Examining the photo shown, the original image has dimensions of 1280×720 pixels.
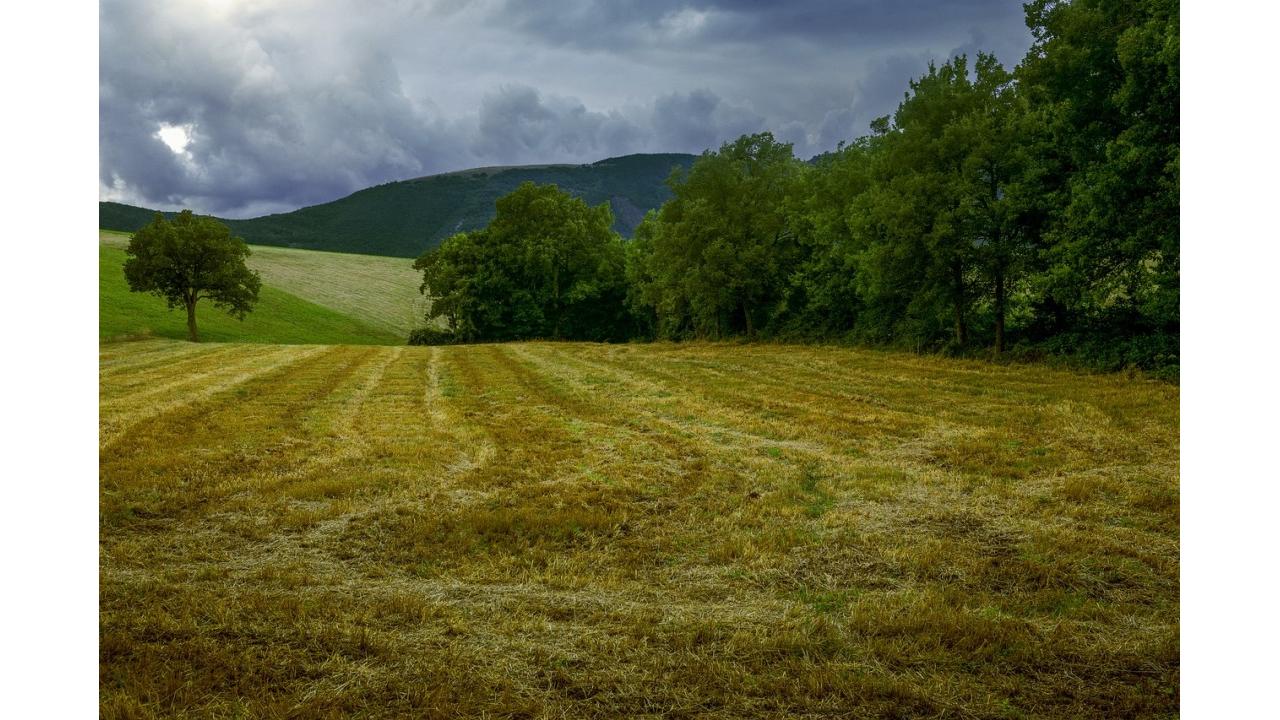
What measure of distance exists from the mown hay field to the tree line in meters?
6.64

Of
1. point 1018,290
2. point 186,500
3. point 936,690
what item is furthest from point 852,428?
point 1018,290

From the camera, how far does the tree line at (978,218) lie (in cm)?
1936

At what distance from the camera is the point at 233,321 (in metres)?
58.8

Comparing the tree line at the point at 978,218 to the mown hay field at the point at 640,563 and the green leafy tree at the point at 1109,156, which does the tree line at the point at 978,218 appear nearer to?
the green leafy tree at the point at 1109,156

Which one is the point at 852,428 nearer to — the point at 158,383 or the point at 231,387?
the point at 231,387

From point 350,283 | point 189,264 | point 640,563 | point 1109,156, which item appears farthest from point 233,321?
point 640,563

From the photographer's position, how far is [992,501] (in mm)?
9344

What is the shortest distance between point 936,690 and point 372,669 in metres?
3.69

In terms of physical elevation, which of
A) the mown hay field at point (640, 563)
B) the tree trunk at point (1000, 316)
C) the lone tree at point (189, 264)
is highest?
the lone tree at point (189, 264)

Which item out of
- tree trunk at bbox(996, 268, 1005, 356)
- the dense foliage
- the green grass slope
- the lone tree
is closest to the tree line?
tree trunk at bbox(996, 268, 1005, 356)

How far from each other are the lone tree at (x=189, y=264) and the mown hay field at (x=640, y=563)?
3882 centimetres

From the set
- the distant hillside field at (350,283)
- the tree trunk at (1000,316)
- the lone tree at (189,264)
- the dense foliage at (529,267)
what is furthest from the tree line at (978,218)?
the distant hillside field at (350,283)

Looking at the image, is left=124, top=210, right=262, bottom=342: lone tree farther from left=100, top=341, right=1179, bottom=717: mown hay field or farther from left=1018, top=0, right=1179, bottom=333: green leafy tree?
left=1018, top=0, right=1179, bottom=333: green leafy tree

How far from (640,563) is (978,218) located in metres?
24.3
